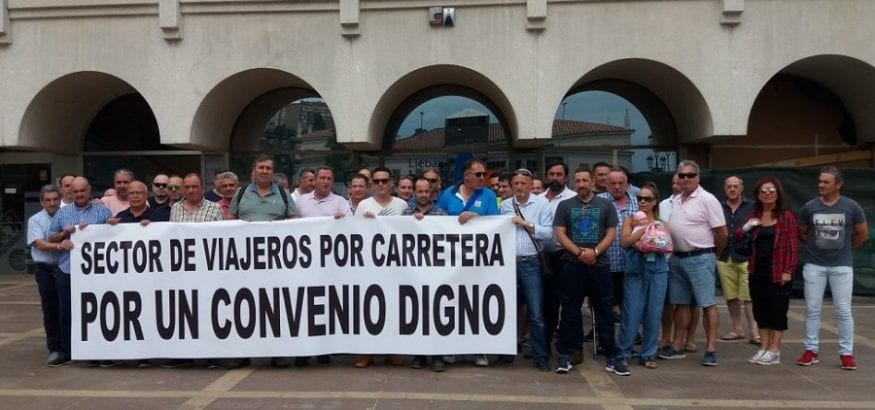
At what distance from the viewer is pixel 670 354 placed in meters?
6.69

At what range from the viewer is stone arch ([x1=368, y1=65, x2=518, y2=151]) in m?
11.5

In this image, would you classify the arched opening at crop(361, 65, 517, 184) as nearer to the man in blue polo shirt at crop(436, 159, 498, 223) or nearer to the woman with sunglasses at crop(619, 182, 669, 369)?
the man in blue polo shirt at crop(436, 159, 498, 223)

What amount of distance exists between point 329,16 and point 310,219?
20.5ft

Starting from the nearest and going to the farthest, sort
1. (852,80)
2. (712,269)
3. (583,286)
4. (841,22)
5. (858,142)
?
(583,286) → (712,269) → (841,22) → (852,80) → (858,142)

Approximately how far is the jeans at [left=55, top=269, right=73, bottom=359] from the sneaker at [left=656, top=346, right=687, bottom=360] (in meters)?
5.89

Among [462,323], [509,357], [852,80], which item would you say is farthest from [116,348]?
[852,80]

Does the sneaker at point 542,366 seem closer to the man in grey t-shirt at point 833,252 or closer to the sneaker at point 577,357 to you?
the sneaker at point 577,357

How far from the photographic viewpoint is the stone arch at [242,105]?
11.8m

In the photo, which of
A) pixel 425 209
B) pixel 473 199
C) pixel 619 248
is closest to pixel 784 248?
pixel 619 248

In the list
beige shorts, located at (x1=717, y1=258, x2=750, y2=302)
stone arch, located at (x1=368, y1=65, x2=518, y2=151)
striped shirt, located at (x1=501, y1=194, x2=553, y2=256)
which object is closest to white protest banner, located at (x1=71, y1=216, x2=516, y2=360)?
striped shirt, located at (x1=501, y1=194, x2=553, y2=256)

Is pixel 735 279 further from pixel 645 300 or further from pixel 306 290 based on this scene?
pixel 306 290

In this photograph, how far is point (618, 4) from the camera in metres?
11.1

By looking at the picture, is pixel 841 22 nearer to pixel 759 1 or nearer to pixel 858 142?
pixel 759 1

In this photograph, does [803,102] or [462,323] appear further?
[803,102]
